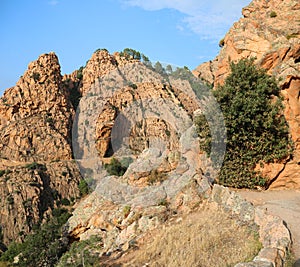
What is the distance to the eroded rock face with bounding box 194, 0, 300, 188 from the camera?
42.4 ft

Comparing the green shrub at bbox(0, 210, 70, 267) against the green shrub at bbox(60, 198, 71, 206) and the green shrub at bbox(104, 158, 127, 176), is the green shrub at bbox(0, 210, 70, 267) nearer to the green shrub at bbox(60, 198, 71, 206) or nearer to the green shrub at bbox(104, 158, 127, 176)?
the green shrub at bbox(104, 158, 127, 176)

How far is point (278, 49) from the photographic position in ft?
44.6

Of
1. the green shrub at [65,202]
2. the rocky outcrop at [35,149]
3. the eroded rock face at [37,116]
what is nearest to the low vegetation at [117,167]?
the green shrub at [65,202]

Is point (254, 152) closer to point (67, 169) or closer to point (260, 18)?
point (260, 18)

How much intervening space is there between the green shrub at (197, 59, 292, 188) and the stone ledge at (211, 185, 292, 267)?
2.33 meters

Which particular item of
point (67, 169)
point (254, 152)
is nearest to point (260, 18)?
point (254, 152)

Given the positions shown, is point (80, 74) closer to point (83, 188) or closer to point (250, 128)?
point (83, 188)

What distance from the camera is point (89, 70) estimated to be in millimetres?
65500

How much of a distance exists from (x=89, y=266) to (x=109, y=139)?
49003 millimetres

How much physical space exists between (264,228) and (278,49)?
835cm

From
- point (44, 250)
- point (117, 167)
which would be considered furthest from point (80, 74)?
point (44, 250)

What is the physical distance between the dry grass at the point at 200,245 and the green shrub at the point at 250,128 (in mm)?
3363

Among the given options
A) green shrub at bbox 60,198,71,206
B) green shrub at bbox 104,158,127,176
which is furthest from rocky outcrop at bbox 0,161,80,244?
green shrub at bbox 104,158,127,176

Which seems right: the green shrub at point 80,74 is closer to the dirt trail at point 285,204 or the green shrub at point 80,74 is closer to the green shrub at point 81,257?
the dirt trail at point 285,204
